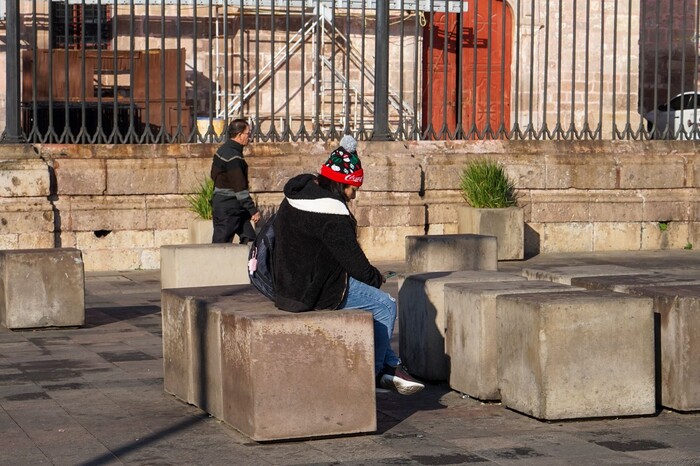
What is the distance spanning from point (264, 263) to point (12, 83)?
25.3 feet

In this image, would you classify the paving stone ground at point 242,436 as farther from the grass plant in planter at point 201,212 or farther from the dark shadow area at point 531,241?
the dark shadow area at point 531,241

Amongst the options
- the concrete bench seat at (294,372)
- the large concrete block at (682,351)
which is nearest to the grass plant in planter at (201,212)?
the concrete bench seat at (294,372)

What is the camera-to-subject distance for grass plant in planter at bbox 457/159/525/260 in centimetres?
1527

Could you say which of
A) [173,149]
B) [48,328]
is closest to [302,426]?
[48,328]

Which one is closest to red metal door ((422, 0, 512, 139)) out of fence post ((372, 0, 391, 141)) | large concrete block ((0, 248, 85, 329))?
fence post ((372, 0, 391, 141))

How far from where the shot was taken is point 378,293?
7.84 metres

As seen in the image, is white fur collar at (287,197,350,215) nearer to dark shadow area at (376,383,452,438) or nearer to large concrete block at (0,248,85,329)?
dark shadow area at (376,383,452,438)

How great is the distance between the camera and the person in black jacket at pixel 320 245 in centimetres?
733

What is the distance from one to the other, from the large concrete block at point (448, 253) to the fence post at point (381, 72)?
11.5 feet

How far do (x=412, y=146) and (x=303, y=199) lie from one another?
857 centimetres

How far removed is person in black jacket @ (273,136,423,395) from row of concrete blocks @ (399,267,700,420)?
2.49 feet

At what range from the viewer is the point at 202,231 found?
47.9 feet

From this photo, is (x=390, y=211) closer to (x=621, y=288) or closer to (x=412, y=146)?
(x=412, y=146)

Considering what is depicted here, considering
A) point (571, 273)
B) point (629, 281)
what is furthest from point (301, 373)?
point (571, 273)
